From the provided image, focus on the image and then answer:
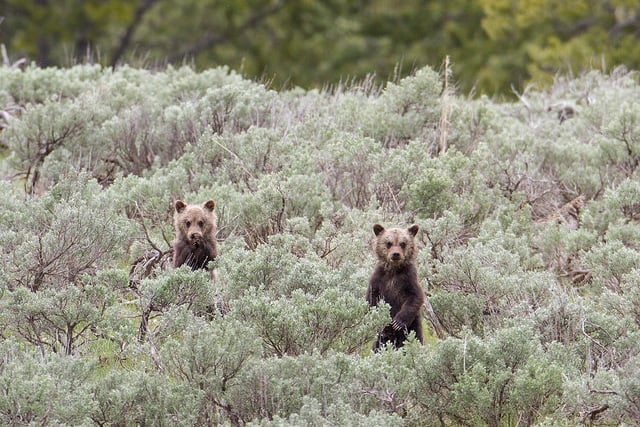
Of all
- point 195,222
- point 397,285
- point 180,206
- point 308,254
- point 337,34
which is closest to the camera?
point 397,285

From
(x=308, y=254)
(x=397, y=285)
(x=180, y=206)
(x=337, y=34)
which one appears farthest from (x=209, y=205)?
(x=337, y=34)

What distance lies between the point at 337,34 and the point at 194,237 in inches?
1044

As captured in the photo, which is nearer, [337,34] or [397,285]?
[397,285]

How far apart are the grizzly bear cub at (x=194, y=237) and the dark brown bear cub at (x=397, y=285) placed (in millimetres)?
1519

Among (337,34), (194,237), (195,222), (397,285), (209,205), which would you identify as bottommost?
(397,285)

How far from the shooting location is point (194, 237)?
876 cm

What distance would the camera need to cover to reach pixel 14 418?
6.17 m

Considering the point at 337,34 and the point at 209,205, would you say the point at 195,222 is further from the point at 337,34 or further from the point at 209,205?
the point at 337,34

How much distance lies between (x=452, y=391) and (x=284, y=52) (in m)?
29.9

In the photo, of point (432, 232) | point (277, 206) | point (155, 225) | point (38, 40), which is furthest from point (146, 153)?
point (38, 40)

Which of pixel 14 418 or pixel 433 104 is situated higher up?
pixel 433 104

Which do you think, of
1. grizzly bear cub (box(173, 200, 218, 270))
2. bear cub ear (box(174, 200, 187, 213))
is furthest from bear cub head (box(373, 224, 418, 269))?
bear cub ear (box(174, 200, 187, 213))

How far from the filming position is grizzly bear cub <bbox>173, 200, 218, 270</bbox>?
8.84 metres

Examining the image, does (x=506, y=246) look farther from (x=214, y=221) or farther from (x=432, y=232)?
(x=214, y=221)
